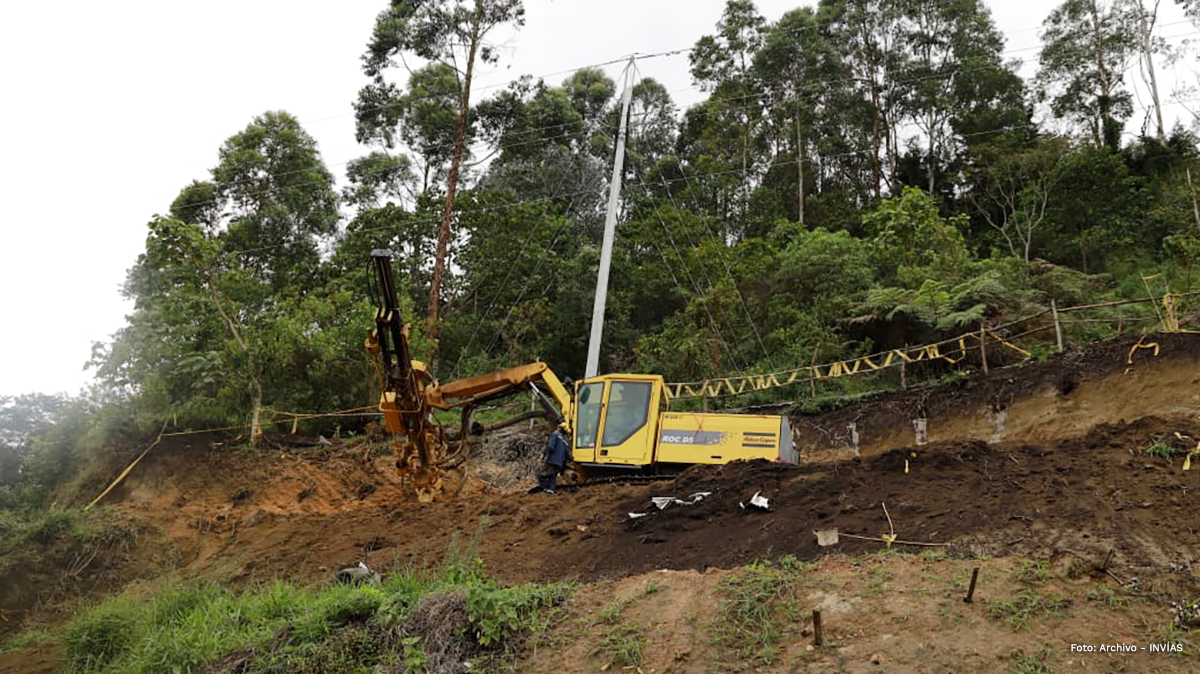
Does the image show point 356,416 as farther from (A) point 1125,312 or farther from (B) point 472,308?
(A) point 1125,312

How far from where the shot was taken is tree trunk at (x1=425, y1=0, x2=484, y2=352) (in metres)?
23.4

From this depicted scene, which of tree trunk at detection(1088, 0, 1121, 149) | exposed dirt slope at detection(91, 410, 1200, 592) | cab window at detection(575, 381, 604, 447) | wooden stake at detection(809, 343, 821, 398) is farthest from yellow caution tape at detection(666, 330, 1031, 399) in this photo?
tree trunk at detection(1088, 0, 1121, 149)

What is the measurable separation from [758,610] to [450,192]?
18.4m

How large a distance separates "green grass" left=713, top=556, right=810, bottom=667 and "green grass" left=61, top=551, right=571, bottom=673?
1.79 meters

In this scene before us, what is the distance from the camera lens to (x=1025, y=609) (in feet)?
23.1

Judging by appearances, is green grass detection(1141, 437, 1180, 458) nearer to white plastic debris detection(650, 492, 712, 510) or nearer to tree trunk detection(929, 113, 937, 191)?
white plastic debris detection(650, 492, 712, 510)

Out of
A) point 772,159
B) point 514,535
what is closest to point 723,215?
point 772,159

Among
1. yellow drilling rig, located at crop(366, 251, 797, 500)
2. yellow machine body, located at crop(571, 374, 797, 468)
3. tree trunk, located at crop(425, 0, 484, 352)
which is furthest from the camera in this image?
tree trunk, located at crop(425, 0, 484, 352)

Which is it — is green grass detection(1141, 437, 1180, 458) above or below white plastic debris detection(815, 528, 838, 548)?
above

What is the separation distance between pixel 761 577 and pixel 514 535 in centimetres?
404

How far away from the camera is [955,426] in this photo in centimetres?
1838

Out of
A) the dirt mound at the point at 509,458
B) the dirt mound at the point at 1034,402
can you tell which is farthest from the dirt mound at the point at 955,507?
the dirt mound at the point at 509,458

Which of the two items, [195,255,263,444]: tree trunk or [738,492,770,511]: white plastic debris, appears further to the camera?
[195,255,263,444]: tree trunk

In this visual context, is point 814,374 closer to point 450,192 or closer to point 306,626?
point 450,192
